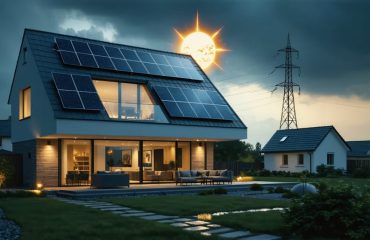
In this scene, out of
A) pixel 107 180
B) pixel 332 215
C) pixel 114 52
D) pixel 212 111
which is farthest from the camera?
pixel 114 52

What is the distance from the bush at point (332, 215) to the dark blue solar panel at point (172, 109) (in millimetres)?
14539

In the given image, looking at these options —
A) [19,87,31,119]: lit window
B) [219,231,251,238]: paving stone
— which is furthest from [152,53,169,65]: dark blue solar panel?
[219,231,251,238]: paving stone

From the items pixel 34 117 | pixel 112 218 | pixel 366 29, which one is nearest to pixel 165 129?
pixel 34 117

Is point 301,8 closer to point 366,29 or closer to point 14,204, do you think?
point 366,29

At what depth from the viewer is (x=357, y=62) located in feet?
80.1

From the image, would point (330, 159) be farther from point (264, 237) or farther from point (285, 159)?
point (264, 237)

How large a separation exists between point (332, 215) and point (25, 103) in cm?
1973

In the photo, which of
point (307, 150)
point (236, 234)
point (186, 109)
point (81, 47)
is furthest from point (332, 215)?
point (307, 150)

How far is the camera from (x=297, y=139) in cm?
4278

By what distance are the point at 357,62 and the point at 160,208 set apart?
1559 cm

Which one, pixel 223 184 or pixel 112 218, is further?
pixel 223 184

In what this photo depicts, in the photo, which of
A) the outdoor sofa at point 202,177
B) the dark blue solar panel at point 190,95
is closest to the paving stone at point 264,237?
the outdoor sofa at point 202,177

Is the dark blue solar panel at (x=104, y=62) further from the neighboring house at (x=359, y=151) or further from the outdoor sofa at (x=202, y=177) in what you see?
the neighboring house at (x=359, y=151)

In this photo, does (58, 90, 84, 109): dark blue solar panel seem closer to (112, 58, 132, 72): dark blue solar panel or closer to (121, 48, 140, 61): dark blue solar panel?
(112, 58, 132, 72): dark blue solar panel
